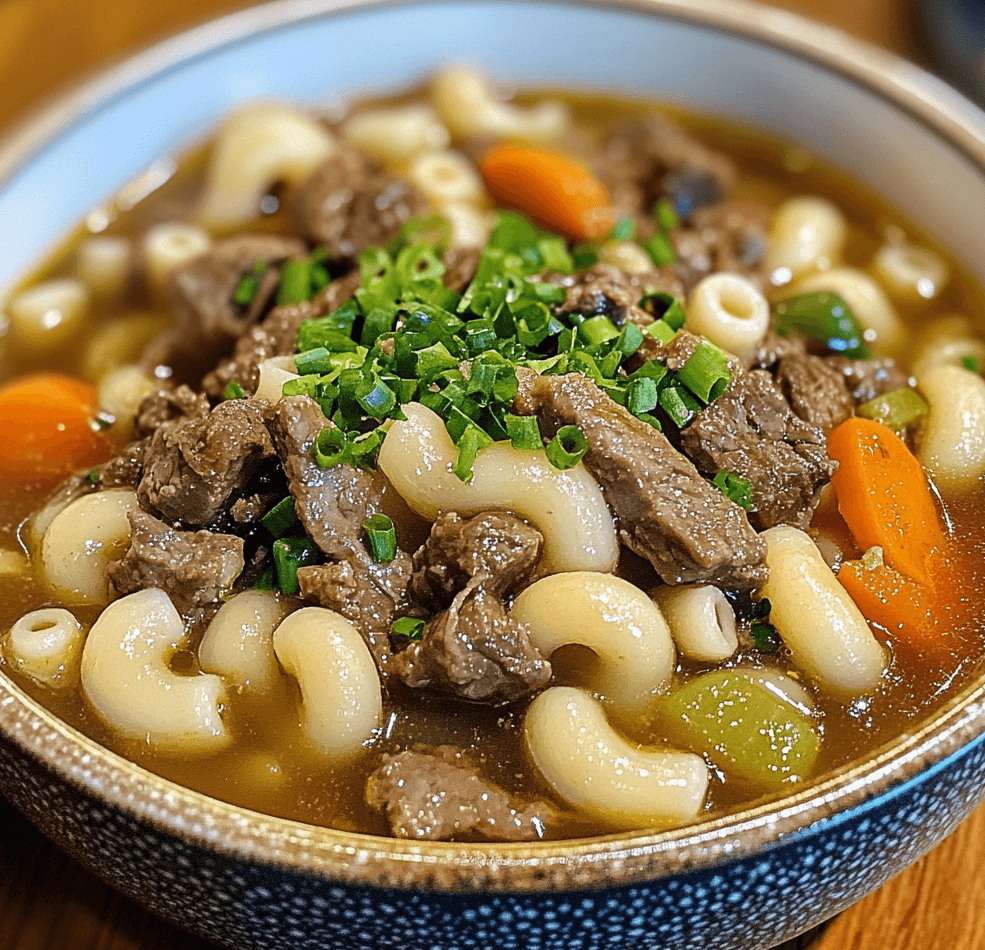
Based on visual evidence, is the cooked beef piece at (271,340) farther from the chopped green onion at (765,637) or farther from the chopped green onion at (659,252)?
the chopped green onion at (765,637)

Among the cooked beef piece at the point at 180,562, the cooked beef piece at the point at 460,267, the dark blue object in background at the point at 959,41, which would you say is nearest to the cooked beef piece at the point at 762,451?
the cooked beef piece at the point at 460,267

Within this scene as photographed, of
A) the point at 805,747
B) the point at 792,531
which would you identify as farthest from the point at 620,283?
the point at 805,747

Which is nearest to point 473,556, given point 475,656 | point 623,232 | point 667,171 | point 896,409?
point 475,656

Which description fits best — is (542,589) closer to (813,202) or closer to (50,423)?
(50,423)

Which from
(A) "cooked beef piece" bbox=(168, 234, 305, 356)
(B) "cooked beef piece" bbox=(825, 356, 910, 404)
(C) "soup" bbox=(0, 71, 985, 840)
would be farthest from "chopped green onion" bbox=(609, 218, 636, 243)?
(A) "cooked beef piece" bbox=(168, 234, 305, 356)

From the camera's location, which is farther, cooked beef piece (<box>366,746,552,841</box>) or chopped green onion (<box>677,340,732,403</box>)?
chopped green onion (<box>677,340,732,403</box>)

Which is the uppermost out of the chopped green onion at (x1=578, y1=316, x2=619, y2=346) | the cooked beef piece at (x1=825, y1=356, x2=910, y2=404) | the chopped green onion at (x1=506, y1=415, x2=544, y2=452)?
the cooked beef piece at (x1=825, y1=356, x2=910, y2=404)

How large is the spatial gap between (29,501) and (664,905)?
1.59m

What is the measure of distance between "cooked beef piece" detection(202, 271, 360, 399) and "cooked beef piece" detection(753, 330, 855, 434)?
3.02ft

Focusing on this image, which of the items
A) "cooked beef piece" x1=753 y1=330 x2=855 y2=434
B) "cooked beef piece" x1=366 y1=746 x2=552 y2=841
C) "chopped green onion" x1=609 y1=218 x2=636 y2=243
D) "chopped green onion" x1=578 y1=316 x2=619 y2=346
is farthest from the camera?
"chopped green onion" x1=609 y1=218 x2=636 y2=243

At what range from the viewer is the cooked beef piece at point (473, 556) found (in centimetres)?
182

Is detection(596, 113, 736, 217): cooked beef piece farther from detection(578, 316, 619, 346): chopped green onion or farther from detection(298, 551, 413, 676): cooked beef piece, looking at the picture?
detection(298, 551, 413, 676): cooked beef piece

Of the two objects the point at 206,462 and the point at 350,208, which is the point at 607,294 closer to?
the point at 206,462

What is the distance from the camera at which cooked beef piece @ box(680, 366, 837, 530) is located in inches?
79.0
